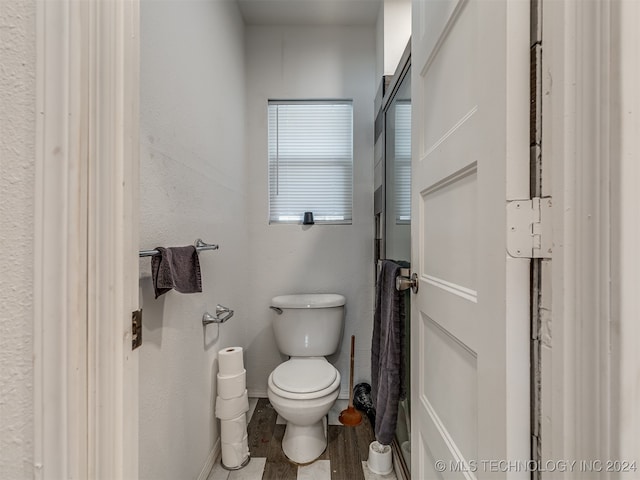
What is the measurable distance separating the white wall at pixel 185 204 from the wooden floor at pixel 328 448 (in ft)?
0.91

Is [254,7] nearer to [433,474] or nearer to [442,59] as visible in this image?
[442,59]

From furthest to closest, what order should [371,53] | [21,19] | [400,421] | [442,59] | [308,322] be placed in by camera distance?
1. [371,53]
2. [308,322]
3. [400,421]
4. [442,59]
5. [21,19]

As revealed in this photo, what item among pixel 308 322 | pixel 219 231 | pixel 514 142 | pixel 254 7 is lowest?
pixel 308 322

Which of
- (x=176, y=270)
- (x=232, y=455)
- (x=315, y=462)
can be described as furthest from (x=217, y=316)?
(x=315, y=462)

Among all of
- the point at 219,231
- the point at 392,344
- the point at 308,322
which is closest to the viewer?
the point at 392,344

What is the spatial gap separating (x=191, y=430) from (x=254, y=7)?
2339mm

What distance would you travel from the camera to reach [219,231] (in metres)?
1.50

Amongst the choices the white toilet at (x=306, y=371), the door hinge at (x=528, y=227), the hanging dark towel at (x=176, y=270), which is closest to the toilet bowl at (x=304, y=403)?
the white toilet at (x=306, y=371)

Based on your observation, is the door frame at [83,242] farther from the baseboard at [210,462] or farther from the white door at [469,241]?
the baseboard at [210,462]

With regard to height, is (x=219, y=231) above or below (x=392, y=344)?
above

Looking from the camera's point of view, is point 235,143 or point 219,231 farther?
point 235,143

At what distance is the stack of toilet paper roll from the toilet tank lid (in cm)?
44

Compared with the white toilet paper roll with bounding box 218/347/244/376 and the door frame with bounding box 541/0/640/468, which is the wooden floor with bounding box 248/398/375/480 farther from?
the door frame with bounding box 541/0/640/468

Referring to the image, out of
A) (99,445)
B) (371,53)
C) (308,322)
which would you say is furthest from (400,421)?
(371,53)
